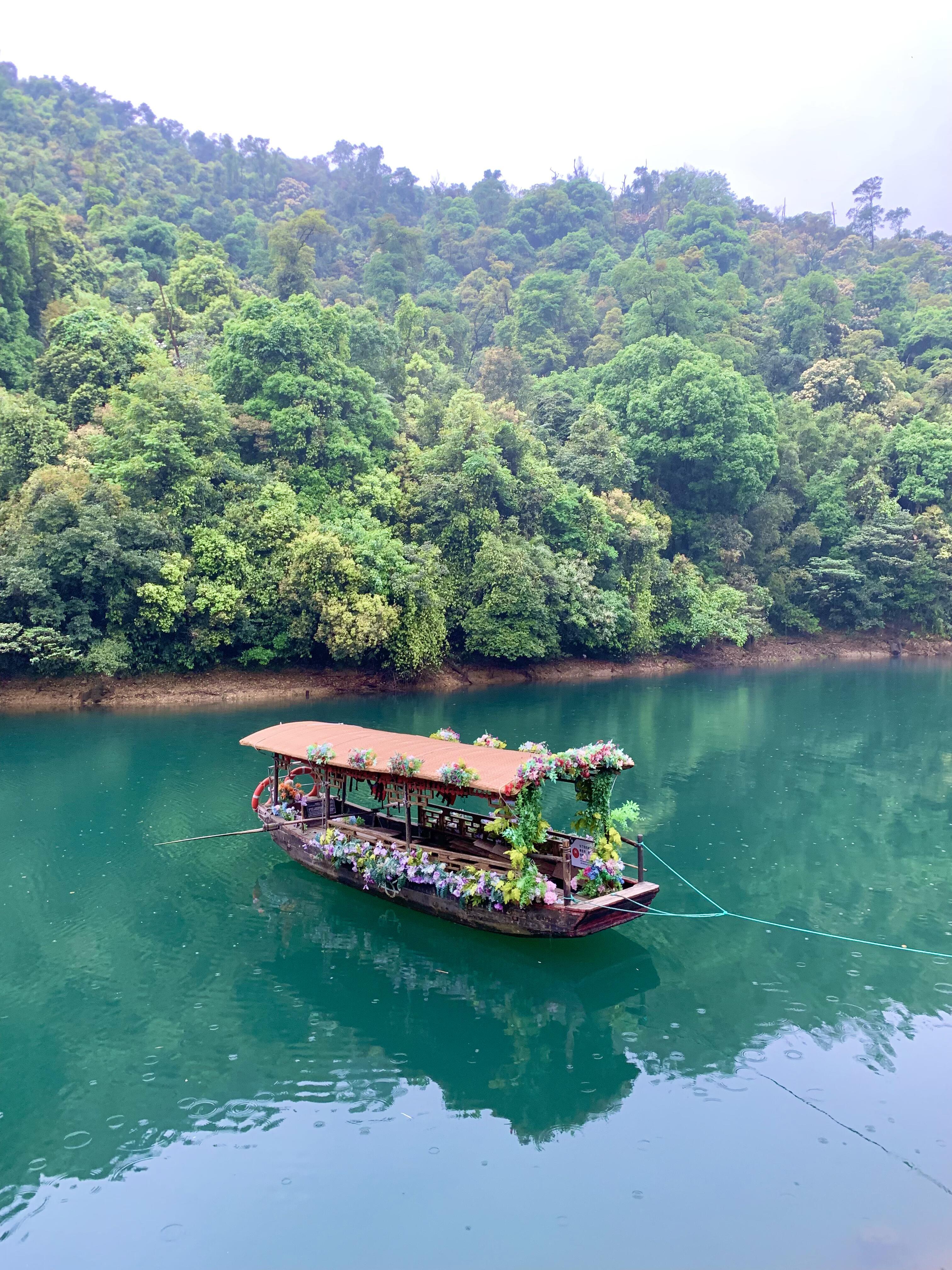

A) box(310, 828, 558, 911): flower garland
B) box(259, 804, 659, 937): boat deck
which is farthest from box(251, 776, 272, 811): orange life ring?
box(310, 828, 558, 911): flower garland

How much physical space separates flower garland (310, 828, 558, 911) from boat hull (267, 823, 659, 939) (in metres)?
0.09

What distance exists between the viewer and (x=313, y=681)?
30.1 metres

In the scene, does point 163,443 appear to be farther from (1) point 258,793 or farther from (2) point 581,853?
(2) point 581,853

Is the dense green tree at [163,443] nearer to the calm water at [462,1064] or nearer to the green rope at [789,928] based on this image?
the calm water at [462,1064]

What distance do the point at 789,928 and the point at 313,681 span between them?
2096 cm

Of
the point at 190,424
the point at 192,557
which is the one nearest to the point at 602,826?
the point at 192,557

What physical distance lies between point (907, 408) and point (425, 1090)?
166ft

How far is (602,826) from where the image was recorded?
38.6 ft

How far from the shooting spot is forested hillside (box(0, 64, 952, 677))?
92.6ft

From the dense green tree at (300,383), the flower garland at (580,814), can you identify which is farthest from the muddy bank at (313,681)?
the flower garland at (580,814)

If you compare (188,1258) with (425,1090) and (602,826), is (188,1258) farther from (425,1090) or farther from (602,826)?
(602,826)

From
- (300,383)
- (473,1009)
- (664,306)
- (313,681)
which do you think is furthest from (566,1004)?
(664,306)

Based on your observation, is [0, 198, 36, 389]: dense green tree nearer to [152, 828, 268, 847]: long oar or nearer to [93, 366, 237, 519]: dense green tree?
[93, 366, 237, 519]: dense green tree

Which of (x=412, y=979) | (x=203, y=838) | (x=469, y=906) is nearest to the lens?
(x=412, y=979)
